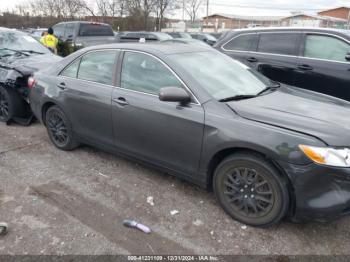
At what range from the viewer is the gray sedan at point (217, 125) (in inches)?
97.3

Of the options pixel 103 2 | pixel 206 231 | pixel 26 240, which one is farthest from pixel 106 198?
pixel 103 2

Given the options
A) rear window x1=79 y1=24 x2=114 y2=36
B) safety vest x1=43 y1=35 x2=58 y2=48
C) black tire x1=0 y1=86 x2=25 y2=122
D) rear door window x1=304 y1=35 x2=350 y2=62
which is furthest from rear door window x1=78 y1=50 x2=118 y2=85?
A: rear window x1=79 y1=24 x2=114 y2=36

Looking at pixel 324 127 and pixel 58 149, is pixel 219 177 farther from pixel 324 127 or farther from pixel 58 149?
pixel 58 149

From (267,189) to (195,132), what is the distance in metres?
0.81

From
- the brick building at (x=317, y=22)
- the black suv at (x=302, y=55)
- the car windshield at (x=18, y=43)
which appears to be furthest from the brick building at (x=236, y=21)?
the black suv at (x=302, y=55)

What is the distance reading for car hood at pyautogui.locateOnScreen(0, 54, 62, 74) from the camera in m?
5.30

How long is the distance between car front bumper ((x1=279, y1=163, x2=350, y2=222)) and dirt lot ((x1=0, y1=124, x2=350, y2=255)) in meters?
0.36

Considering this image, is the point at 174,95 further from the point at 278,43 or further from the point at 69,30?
the point at 69,30

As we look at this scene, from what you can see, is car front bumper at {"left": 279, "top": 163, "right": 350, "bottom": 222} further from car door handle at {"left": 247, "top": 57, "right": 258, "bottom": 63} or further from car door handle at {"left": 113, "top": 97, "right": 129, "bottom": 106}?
car door handle at {"left": 247, "top": 57, "right": 258, "bottom": 63}

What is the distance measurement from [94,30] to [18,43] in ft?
20.5

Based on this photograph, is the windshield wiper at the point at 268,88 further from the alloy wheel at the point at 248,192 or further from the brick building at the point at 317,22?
the brick building at the point at 317,22

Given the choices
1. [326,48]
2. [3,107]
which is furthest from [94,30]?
[326,48]

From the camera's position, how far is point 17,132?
17.3ft

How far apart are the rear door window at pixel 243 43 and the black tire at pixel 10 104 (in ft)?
12.5
